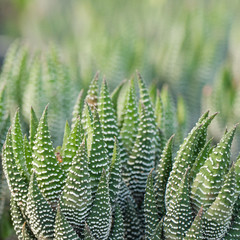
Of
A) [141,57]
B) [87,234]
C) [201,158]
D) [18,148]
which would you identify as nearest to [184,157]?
[201,158]

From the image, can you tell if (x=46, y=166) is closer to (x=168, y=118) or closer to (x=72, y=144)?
(x=72, y=144)

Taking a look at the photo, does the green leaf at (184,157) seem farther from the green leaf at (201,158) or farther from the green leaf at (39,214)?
the green leaf at (39,214)

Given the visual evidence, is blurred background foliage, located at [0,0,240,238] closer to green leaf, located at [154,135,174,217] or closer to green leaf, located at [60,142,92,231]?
green leaf, located at [154,135,174,217]

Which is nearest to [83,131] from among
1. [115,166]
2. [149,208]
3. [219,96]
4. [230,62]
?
[115,166]

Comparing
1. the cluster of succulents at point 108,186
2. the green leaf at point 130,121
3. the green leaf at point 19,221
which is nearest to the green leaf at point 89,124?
the cluster of succulents at point 108,186

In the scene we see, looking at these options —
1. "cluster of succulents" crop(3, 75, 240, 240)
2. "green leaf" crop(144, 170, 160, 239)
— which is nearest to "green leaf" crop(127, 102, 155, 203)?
"cluster of succulents" crop(3, 75, 240, 240)

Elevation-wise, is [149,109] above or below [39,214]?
above

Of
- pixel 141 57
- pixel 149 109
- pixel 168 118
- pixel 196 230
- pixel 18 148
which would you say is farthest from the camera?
pixel 141 57
